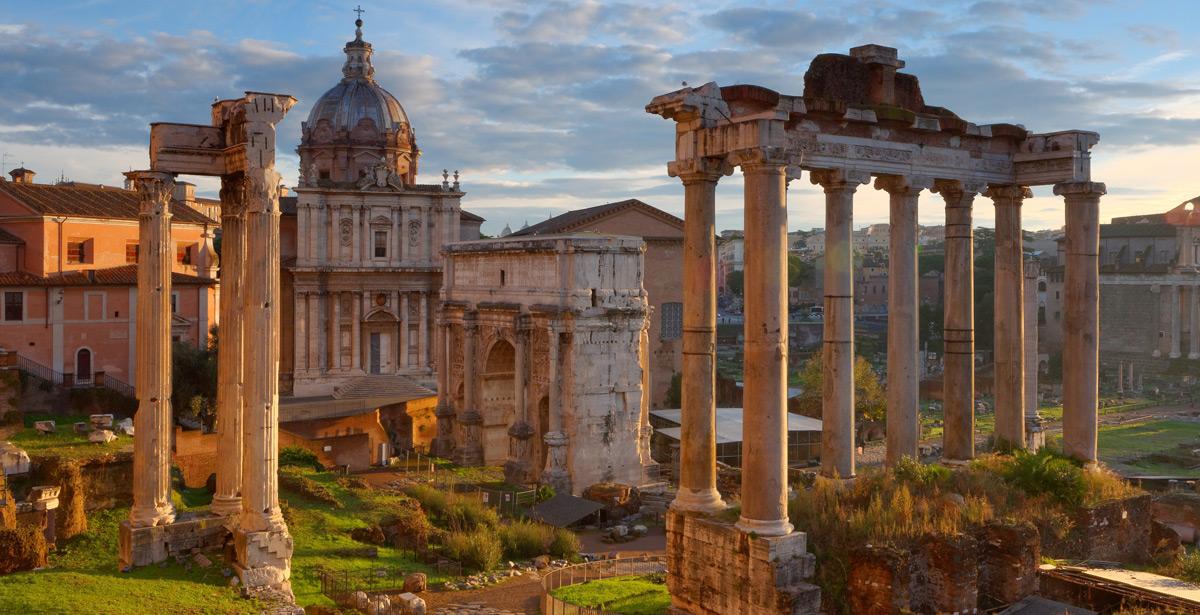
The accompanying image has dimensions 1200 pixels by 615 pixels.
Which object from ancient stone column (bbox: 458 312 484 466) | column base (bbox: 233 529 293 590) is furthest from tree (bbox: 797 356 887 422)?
column base (bbox: 233 529 293 590)

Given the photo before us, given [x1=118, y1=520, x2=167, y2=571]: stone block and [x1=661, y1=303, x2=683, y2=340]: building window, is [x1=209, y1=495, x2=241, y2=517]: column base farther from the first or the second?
[x1=661, y1=303, x2=683, y2=340]: building window

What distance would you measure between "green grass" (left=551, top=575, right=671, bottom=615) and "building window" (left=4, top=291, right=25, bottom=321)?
69.2 feet

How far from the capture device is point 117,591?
49.6 feet

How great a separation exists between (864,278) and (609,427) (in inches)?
2876

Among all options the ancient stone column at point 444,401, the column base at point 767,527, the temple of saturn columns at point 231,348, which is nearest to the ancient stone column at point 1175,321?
the ancient stone column at point 444,401

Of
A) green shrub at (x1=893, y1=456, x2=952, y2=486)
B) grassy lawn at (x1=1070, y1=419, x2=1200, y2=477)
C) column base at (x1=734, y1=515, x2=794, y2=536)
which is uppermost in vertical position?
green shrub at (x1=893, y1=456, x2=952, y2=486)

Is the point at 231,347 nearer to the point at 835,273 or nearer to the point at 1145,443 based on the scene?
the point at 835,273

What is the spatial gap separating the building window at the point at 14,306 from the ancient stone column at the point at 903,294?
2602 cm

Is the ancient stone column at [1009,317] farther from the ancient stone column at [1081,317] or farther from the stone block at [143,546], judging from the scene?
the stone block at [143,546]

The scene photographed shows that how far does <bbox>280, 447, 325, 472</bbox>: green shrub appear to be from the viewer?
29.7 meters

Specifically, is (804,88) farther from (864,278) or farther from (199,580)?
(864,278)

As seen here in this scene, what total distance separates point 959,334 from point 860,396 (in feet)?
107

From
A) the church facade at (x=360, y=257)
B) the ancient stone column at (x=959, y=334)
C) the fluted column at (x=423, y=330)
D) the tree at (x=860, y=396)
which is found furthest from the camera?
the tree at (x=860, y=396)

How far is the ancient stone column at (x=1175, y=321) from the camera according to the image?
72.9 m
